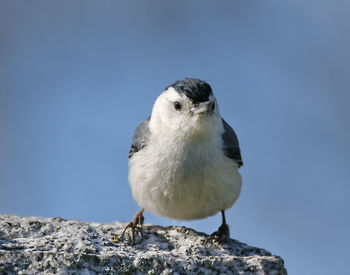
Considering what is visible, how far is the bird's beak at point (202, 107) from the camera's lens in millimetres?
2835

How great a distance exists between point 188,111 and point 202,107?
115 mm

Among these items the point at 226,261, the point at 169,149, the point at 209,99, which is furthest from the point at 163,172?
the point at 226,261

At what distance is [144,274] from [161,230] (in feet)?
2.34

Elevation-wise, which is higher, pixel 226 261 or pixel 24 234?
pixel 24 234

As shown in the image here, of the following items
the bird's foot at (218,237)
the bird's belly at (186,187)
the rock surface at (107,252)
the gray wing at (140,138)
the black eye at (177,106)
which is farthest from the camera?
the gray wing at (140,138)

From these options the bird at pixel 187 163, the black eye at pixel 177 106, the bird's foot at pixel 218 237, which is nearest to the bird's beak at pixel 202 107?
the bird at pixel 187 163

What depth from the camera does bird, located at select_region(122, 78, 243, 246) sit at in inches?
110

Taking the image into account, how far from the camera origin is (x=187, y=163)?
2.80 meters

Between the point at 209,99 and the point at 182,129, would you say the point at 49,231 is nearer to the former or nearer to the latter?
the point at 182,129

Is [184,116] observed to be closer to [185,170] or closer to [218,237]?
[185,170]

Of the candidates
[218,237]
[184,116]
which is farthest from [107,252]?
[184,116]

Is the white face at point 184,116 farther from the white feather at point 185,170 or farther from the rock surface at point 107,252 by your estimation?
the rock surface at point 107,252

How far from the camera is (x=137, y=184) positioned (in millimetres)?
3012

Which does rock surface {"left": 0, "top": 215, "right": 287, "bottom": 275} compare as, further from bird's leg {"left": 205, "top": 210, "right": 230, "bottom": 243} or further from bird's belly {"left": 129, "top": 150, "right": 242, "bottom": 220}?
bird's belly {"left": 129, "top": 150, "right": 242, "bottom": 220}
